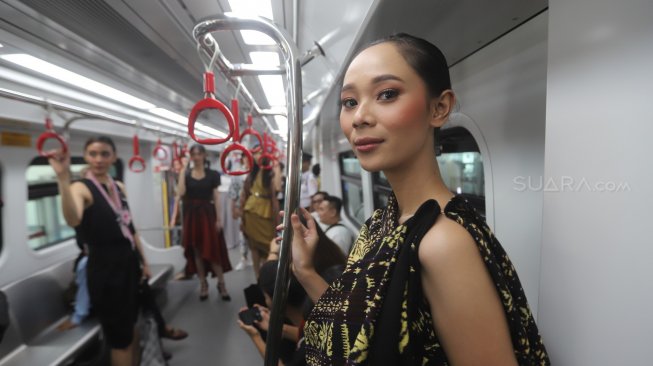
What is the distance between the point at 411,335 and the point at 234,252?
6.45m

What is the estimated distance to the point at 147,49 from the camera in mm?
1649

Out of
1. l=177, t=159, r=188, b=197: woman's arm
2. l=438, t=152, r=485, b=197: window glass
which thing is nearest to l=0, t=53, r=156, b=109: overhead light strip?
l=177, t=159, r=188, b=197: woman's arm

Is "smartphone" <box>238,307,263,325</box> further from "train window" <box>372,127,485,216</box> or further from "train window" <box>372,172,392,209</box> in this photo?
"train window" <box>372,172,392,209</box>

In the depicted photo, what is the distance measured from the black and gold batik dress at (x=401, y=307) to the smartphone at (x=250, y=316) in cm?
100

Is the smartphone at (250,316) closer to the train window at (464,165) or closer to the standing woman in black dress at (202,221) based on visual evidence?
the train window at (464,165)

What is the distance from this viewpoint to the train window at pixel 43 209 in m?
3.17

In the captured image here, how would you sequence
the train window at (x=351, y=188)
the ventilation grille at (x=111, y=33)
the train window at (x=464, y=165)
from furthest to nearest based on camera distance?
the train window at (x=351, y=188) → the train window at (x=464, y=165) → the ventilation grille at (x=111, y=33)

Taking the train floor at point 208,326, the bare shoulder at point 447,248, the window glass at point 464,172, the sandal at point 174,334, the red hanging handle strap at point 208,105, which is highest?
the red hanging handle strap at point 208,105

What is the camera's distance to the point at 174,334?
3.19 m

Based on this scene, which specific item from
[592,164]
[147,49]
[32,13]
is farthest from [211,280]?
[592,164]

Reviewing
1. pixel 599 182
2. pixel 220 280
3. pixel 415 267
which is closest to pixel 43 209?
pixel 220 280

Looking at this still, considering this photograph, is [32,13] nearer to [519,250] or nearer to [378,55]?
[378,55]

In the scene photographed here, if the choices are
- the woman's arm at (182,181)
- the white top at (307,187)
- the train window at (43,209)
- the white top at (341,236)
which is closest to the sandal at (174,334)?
the woman's arm at (182,181)

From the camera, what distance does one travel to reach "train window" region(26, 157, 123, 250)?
10.4 ft
